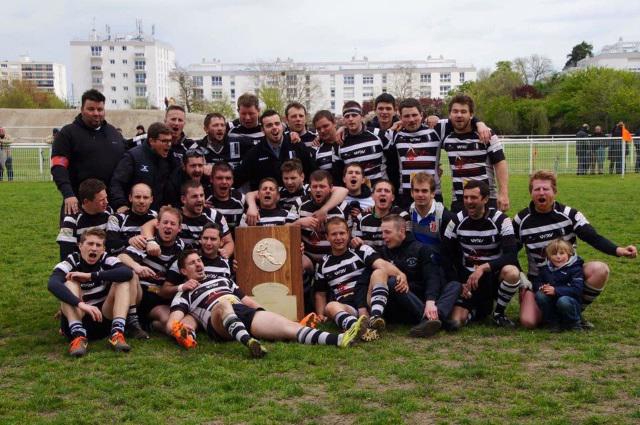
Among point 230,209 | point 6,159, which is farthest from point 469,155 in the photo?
point 6,159

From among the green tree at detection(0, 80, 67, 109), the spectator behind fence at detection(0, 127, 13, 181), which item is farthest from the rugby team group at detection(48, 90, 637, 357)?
the green tree at detection(0, 80, 67, 109)

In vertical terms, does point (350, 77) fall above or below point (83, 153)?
above

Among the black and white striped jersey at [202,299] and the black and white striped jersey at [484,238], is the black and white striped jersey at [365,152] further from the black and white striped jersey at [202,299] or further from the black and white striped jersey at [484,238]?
the black and white striped jersey at [202,299]

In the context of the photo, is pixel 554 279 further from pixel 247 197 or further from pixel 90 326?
pixel 90 326

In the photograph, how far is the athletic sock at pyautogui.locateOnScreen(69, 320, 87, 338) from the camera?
668 cm

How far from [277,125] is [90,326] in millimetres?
2771

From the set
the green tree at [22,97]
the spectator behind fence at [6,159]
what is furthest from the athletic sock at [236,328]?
the green tree at [22,97]

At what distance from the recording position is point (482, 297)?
7504 millimetres

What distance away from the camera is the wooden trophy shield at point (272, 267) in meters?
7.50

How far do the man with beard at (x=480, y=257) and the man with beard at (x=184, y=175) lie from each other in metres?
2.54

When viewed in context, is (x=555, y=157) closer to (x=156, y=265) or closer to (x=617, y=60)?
(x=156, y=265)

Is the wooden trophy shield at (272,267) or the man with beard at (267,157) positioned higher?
the man with beard at (267,157)

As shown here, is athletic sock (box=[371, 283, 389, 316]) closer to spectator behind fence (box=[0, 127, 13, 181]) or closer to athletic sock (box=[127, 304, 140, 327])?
athletic sock (box=[127, 304, 140, 327])

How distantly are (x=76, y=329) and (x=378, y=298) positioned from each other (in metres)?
2.68
